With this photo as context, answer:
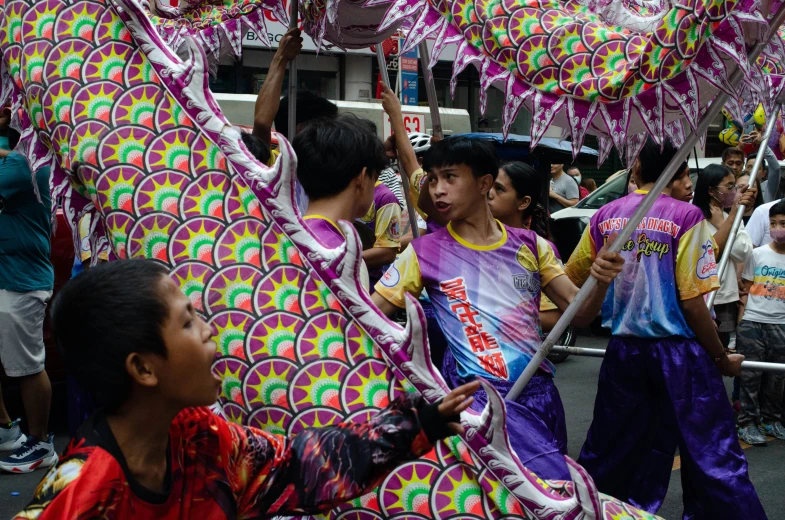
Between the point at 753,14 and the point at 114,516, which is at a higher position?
the point at 753,14

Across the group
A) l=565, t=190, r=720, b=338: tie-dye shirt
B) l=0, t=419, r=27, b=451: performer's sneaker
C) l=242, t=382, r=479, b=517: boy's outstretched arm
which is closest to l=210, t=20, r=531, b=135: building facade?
l=0, t=419, r=27, b=451: performer's sneaker

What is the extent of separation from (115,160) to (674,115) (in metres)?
1.40

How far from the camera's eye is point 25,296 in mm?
4633

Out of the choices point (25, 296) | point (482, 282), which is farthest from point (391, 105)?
point (25, 296)

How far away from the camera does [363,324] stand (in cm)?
190

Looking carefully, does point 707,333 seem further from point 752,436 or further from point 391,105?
point 752,436

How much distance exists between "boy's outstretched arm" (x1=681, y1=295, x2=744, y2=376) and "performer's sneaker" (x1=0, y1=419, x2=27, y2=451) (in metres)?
3.51

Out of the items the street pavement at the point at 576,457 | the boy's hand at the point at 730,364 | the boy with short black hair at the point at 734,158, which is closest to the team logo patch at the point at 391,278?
the boy's hand at the point at 730,364

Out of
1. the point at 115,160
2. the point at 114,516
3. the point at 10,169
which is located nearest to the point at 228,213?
the point at 115,160

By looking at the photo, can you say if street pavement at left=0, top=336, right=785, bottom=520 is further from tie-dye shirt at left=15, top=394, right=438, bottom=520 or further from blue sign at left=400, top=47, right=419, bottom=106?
blue sign at left=400, top=47, right=419, bottom=106

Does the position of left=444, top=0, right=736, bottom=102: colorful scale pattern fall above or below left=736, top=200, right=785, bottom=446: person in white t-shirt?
above

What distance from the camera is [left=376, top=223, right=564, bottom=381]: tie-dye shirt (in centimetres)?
273

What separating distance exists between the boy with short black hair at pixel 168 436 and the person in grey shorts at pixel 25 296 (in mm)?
3262

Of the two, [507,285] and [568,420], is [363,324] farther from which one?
[568,420]
